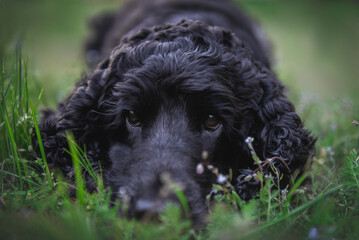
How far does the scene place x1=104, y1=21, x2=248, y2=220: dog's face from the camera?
94.4 inches

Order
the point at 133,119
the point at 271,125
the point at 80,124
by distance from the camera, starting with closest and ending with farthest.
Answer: the point at 133,119 < the point at 271,125 < the point at 80,124

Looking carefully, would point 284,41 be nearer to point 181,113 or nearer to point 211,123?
point 211,123

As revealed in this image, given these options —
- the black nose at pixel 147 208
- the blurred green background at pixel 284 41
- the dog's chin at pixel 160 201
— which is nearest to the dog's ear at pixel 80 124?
the blurred green background at pixel 284 41

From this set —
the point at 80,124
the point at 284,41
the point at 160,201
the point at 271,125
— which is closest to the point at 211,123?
the point at 271,125

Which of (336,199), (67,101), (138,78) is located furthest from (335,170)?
(67,101)

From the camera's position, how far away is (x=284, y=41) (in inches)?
376

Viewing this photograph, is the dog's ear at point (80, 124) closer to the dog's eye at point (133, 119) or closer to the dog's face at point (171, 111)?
the dog's face at point (171, 111)

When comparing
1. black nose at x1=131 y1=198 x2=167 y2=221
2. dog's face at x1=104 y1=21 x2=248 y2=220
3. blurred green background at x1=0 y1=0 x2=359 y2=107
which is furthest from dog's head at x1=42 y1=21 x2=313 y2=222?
blurred green background at x1=0 y1=0 x2=359 y2=107

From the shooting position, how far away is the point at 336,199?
96.3 inches

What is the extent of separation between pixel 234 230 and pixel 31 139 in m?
1.93

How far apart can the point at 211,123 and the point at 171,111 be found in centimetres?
32

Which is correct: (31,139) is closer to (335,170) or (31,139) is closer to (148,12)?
(335,170)

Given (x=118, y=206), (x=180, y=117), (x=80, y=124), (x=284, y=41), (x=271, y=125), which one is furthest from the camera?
(x=284, y=41)

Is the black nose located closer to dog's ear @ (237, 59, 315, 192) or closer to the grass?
the grass
